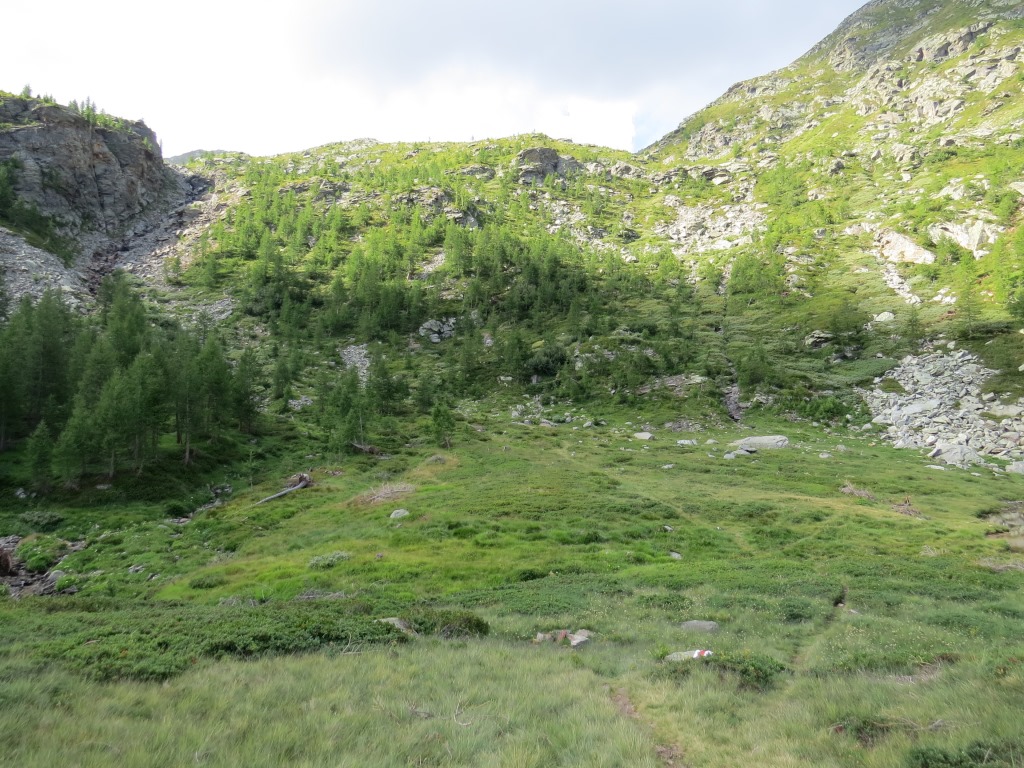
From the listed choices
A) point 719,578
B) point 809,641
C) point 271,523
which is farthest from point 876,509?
point 271,523

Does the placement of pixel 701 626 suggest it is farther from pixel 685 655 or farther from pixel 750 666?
pixel 750 666

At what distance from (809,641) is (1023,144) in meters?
183

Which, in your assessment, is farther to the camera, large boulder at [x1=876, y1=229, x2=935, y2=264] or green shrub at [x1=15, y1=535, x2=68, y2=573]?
large boulder at [x1=876, y1=229, x2=935, y2=264]

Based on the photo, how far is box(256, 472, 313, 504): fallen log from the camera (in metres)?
39.7

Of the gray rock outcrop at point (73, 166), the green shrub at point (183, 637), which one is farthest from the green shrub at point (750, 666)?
the gray rock outcrop at point (73, 166)

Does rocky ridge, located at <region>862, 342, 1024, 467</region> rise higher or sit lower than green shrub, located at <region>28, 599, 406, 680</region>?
lower

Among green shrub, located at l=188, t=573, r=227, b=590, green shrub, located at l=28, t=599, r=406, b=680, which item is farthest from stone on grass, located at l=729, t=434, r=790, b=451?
green shrub, located at l=188, t=573, r=227, b=590

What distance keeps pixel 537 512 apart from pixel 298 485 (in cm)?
2396

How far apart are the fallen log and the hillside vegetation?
714 millimetres

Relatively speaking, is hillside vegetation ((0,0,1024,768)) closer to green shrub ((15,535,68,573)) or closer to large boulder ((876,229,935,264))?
green shrub ((15,535,68,573))

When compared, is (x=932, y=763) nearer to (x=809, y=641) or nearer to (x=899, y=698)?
(x=899, y=698)

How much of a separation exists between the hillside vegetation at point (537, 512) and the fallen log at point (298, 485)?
2.34 ft

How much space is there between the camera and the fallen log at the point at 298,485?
39653 millimetres

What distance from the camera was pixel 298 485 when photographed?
42562mm
